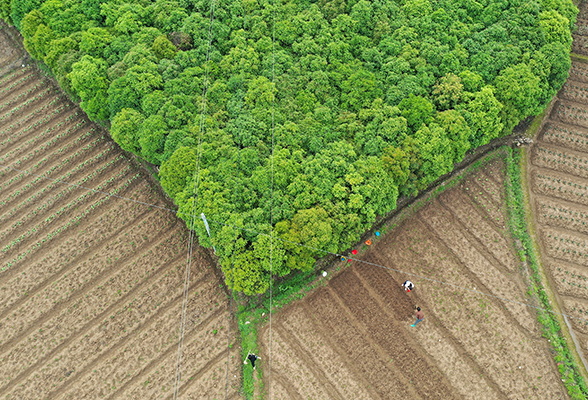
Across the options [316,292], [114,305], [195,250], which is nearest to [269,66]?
[195,250]

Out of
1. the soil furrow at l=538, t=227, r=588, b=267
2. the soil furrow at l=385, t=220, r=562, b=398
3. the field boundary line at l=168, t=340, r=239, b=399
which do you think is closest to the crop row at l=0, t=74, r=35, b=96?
the field boundary line at l=168, t=340, r=239, b=399

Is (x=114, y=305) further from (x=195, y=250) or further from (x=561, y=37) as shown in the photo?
(x=561, y=37)

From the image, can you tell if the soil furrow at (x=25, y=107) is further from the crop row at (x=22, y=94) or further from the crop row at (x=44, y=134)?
the crop row at (x=44, y=134)

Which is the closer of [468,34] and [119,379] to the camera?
[119,379]

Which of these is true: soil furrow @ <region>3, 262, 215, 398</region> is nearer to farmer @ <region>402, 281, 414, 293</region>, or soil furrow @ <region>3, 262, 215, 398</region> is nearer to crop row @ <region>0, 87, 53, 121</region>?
farmer @ <region>402, 281, 414, 293</region>

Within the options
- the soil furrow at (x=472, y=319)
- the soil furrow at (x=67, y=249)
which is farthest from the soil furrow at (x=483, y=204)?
the soil furrow at (x=67, y=249)

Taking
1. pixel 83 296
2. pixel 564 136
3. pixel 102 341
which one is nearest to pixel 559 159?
pixel 564 136
